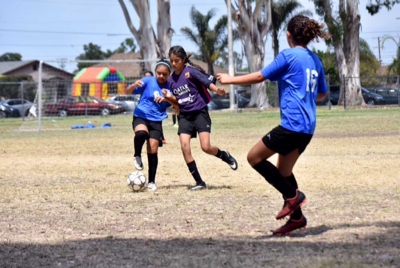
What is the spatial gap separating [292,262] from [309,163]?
8.09 m

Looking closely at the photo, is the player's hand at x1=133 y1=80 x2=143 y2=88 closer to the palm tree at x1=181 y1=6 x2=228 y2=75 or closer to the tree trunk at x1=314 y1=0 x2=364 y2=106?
the tree trunk at x1=314 y1=0 x2=364 y2=106

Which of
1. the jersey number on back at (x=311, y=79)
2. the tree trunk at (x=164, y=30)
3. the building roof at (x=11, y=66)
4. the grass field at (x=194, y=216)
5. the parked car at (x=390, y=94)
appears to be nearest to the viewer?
the grass field at (x=194, y=216)

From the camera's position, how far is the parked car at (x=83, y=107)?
128ft

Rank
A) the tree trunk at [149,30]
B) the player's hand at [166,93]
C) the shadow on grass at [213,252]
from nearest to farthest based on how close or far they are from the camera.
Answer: the shadow on grass at [213,252], the player's hand at [166,93], the tree trunk at [149,30]

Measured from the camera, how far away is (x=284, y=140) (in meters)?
6.79

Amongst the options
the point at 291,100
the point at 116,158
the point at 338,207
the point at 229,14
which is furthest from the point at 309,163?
the point at 229,14

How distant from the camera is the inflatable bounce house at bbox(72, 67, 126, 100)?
36.5 metres

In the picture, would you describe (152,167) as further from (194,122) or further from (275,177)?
(275,177)

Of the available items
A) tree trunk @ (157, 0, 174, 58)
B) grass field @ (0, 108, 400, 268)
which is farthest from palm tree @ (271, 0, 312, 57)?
grass field @ (0, 108, 400, 268)

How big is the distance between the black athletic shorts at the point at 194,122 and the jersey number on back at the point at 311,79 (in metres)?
3.47

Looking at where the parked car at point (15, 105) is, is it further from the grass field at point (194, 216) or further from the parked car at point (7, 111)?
the grass field at point (194, 216)

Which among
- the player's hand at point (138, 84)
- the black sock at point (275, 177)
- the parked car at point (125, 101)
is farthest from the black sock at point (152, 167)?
the parked car at point (125, 101)

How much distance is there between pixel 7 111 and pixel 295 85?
42.0 metres

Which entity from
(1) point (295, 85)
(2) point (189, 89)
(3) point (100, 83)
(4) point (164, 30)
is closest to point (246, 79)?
(1) point (295, 85)
